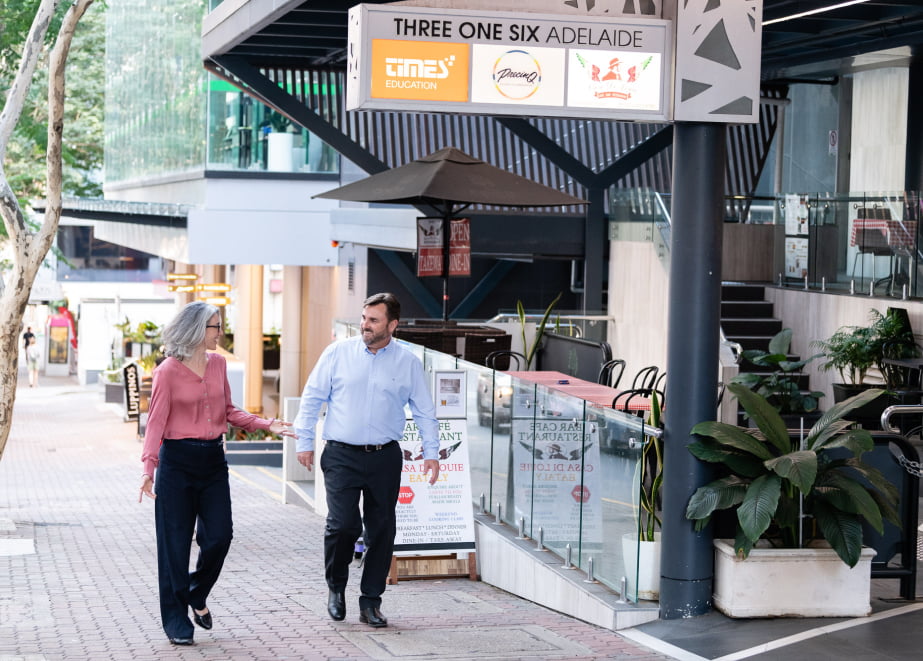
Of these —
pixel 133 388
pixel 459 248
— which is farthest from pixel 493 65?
pixel 133 388

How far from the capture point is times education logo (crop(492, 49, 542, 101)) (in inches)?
263

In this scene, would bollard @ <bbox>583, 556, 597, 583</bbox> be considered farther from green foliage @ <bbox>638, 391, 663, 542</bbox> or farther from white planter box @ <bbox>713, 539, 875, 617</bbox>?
white planter box @ <bbox>713, 539, 875, 617</bbox>

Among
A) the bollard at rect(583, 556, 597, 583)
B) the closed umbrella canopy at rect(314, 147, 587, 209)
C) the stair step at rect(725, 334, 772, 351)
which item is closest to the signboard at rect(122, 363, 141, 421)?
the stair step at rect(725, 334, 772, 351)

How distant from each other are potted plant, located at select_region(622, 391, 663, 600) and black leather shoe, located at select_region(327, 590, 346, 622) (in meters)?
1.48

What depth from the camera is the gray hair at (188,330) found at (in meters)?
6.43

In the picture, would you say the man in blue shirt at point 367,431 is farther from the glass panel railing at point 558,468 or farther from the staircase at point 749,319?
the staircase at point 749,319

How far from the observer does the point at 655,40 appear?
6.82 m

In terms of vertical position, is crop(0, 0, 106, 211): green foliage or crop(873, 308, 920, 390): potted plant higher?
crop(0, 0, 106, 211): green foliage

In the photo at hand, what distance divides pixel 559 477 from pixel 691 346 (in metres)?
1.63

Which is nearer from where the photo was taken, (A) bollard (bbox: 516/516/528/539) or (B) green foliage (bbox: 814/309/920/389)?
(A) bollard (bbox: 516/516/528/539)

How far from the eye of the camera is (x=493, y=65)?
21.9 feet

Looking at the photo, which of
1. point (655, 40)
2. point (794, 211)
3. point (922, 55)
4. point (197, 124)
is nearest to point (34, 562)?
point (655, 40)

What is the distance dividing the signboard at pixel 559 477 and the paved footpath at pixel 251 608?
1.71 feet

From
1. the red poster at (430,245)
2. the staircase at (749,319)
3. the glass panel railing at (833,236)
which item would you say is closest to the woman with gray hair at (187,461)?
the red poster at (430,245)
